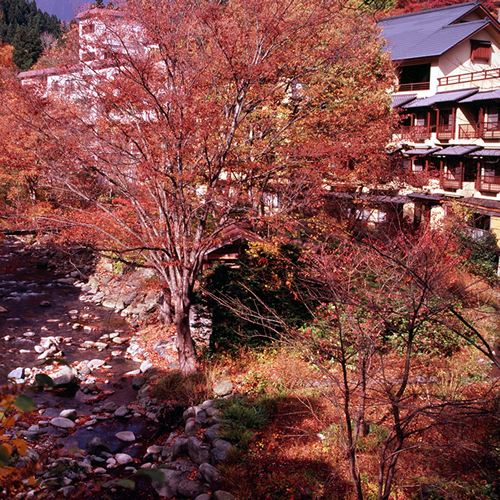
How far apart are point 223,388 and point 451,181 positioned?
17251mm

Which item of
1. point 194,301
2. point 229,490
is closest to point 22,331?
point 194,301

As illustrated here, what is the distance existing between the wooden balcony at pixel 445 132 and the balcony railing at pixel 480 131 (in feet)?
1.40

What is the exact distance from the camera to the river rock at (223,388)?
9781 mm

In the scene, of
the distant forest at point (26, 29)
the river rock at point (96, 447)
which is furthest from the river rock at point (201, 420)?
the distant forest at point (26, 29)

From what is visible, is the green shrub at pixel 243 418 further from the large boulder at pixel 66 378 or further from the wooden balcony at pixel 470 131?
the wooden balcony at pixel 470 131

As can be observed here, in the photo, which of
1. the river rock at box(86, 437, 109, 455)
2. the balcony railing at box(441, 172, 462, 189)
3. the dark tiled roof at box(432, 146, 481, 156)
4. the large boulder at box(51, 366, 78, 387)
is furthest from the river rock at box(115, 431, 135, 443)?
the balcony railing at box(441, 172, 462, 189)

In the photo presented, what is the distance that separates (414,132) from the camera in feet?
65.4

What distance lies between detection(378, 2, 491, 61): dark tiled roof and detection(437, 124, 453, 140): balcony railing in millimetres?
3580

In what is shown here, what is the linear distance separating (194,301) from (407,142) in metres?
17.0

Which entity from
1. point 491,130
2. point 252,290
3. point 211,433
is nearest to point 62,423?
point 211,433

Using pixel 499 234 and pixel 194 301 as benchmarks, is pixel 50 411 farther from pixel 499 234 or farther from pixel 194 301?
pixel 499 234

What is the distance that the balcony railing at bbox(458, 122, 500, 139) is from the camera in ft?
64.0

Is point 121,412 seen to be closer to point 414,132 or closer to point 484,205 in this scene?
point 414,132

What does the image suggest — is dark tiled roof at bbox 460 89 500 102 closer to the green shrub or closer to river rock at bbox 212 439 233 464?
the green shrub
